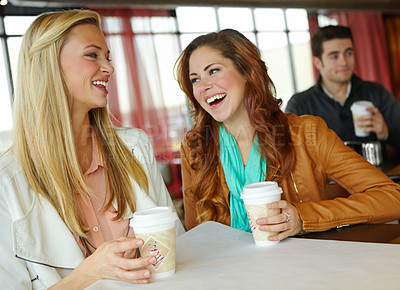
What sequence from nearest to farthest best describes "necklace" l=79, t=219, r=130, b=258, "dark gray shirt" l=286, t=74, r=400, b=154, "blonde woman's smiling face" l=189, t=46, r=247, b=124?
"necklace" l=79, t=219, r=130, b=258 → "blonde woman's smiling face" l=189, t=46, r=247, b=124 → "dark gray shirt" l=286, t=74, r=400, b=154

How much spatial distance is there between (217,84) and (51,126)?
67cm

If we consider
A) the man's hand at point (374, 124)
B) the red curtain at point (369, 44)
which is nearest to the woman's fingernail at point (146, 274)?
the man's hand at point (374, 124)

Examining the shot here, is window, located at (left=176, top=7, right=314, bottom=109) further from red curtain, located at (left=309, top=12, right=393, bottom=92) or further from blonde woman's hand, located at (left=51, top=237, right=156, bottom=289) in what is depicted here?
blonde woman's hand, located at (left=51, top=237, right=156, bottom=289)

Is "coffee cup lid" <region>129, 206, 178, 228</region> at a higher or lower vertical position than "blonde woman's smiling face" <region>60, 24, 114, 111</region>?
lower

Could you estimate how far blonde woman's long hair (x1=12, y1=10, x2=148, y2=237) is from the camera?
1403 mm

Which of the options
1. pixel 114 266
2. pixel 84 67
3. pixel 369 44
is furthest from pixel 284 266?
pixel 369 44

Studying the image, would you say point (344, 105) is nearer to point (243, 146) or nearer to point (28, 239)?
point (243, 146)

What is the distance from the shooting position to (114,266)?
0.90 meters

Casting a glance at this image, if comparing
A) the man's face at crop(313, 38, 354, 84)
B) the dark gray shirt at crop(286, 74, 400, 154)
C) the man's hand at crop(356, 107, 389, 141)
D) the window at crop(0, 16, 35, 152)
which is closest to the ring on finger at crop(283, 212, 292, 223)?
the man's hand at crop(356, 107, 389, 141)

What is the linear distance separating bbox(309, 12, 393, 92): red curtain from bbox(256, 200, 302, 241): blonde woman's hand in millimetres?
8205

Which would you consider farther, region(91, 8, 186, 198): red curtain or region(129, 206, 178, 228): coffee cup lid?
region(91, 8, 186, 198): red curtain

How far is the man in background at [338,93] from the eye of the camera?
10.9 ft

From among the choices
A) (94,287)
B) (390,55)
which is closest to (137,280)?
(94,287)

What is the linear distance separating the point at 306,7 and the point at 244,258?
142 inches
